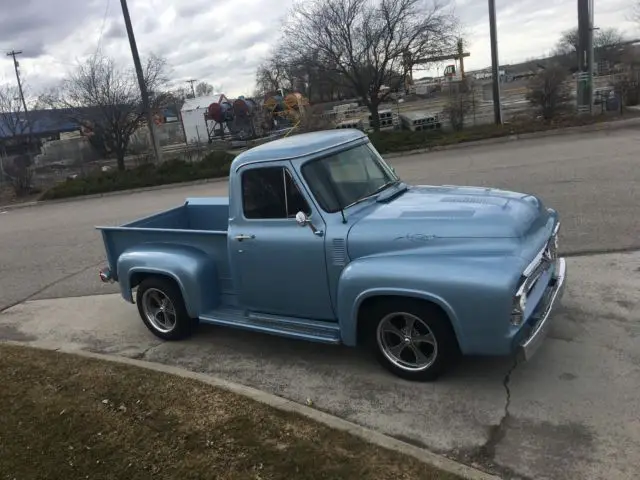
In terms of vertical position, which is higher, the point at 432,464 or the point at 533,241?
the point at 533,241

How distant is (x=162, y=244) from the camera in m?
5.87

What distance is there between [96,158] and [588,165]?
107 ft

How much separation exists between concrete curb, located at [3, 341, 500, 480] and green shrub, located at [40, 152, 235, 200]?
53.7ft

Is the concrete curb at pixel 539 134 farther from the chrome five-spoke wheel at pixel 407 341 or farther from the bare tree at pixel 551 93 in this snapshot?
the chrome five-spoke wheel at pixel 407 341

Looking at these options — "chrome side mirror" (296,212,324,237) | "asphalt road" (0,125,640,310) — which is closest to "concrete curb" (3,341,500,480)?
"chrome side mirror" (296,212,324,237)

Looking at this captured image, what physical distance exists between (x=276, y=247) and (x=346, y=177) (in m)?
0.85

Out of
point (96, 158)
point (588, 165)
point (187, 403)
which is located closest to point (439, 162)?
point (588, 165)

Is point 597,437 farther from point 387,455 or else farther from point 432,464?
point 387,455

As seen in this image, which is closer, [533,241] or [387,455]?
[387,455]

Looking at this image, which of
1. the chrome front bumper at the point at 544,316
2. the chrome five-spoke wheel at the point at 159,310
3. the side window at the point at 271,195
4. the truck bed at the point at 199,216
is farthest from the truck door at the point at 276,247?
the truck bed at the point at 199,216

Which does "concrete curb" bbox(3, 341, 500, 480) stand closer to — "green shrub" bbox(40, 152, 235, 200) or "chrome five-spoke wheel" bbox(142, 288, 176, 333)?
"chrome five-spoke wheel" bbox(142, 288, 176, 333)

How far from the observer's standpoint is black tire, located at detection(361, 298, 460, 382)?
418 cm

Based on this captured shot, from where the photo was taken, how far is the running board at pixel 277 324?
4734 millimetres

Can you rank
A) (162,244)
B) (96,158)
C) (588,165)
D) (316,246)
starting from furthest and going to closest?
(96,158)
(588,165)
(162,244)
(316,246)
